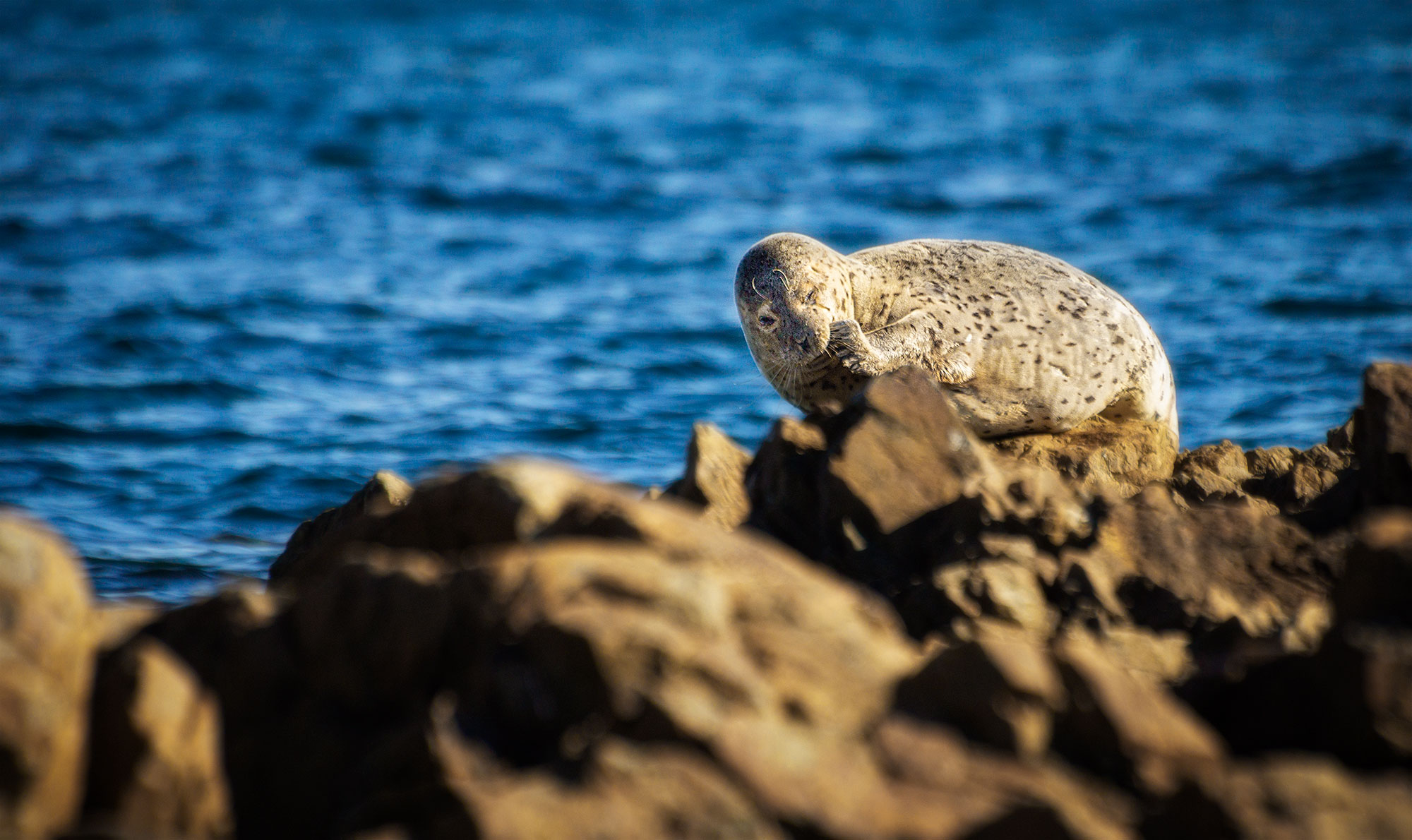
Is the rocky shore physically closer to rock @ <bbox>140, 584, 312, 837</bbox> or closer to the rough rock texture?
rock @ <bbox>140, 584, 312, 837</bbox>

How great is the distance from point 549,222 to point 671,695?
1183 cm

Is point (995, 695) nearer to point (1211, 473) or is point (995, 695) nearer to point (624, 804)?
point (624, 804)

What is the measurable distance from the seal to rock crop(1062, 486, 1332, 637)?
1.19 meters

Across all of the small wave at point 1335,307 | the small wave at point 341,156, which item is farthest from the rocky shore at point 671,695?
the small wave at point 341,156

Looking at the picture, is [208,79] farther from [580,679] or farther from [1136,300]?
[580,679]

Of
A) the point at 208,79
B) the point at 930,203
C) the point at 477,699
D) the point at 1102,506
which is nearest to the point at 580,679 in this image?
the point at 477,699

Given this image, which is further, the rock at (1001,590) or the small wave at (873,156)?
the small wave at (873,156)

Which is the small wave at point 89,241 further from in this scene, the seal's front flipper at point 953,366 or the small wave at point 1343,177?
the small wave at point 1343,177

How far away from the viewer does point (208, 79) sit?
69.2 feet

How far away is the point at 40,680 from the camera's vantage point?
97.7 inches

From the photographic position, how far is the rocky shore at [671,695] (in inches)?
93.4

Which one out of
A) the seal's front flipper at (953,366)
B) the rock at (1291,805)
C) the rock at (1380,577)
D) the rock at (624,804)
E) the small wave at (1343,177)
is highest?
the small wave at (1343,177)

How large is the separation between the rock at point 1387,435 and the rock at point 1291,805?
1416 millimetres

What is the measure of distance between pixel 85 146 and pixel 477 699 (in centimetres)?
1571
